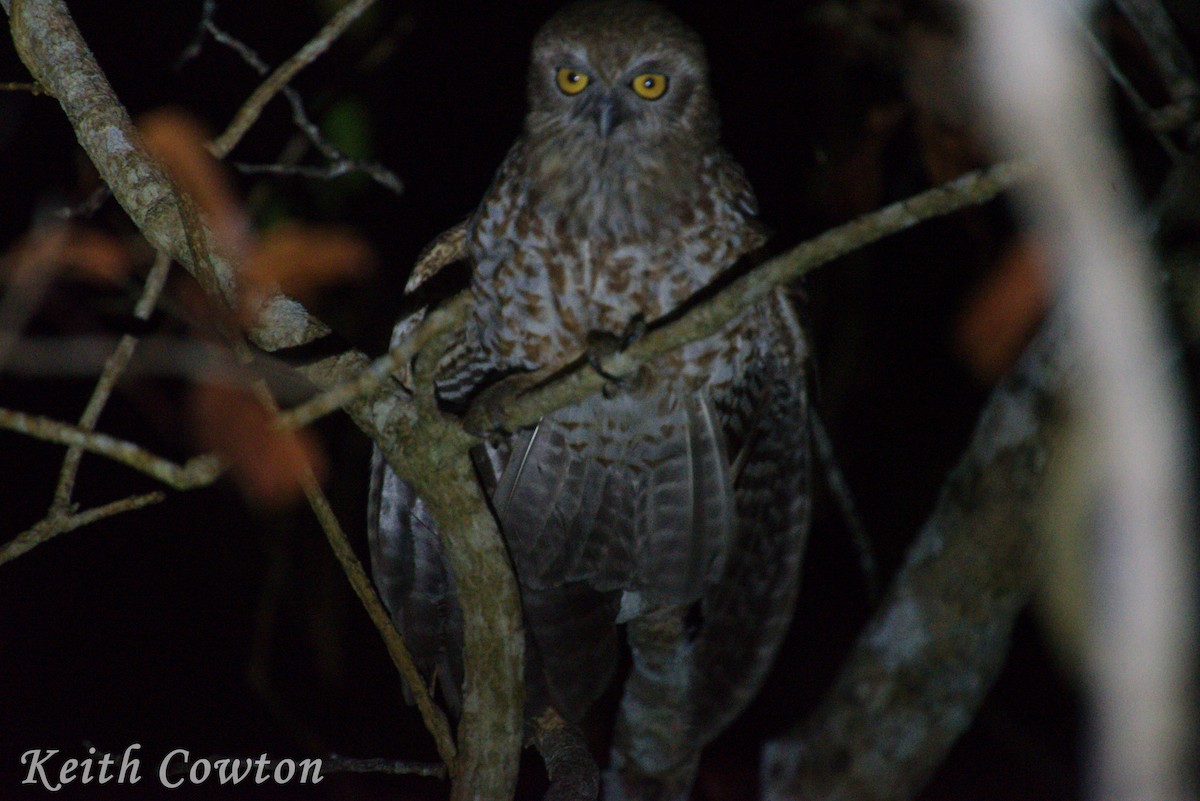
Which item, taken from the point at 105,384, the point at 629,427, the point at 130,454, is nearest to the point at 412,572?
the point at 629,427

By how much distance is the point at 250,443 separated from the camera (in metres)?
3.00

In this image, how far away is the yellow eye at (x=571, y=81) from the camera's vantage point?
2.46 m

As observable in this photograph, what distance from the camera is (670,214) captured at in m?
2.41

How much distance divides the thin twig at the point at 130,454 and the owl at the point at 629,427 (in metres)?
0.81

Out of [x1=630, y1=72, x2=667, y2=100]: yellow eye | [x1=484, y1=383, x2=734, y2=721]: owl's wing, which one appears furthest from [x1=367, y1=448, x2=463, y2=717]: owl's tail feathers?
[x1=630, y1=72, x2=667, y2=100]: yellow eye

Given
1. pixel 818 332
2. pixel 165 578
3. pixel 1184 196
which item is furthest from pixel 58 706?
pixel 1184 196

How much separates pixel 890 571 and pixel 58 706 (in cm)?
327

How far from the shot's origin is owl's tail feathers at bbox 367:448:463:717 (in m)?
2.81

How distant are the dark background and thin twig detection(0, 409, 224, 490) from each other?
187 centimetres

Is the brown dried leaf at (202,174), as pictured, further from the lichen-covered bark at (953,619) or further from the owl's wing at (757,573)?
the lichen-covered bark at (953,619)

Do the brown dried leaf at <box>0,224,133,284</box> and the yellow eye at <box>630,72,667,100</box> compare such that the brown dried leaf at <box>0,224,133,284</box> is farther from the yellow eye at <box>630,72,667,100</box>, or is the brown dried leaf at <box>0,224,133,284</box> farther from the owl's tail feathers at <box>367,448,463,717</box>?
the yellow eye at <box>630,72,667,100</box>

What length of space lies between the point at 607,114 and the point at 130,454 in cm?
130

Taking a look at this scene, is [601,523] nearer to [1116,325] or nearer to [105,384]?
[105,384]

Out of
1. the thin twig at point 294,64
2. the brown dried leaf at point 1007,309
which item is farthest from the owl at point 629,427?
the brown dried leaf at point 1007,309
